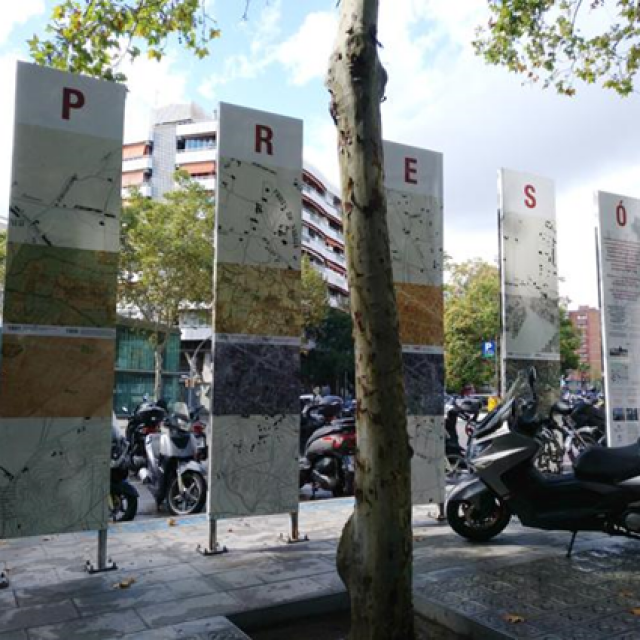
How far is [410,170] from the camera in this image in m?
6.64

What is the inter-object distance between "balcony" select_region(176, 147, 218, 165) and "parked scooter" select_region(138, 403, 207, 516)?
1839 inches

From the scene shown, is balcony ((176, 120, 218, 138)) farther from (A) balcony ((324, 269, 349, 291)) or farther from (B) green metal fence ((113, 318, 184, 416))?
(B) green metal fence ((113, 318, 184, 416))

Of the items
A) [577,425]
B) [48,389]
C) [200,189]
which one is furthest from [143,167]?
[48,389]

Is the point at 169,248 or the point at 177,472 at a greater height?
the point at 169,248

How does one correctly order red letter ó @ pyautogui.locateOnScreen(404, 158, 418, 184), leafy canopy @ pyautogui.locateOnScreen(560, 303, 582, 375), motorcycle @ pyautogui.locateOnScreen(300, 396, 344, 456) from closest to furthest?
red letter ó @ pyautogui.locateOnScreen(404, 158, 418, 184)
motorcycle @ pyautogui.locateOnScreen(300, 396, 344, 456)
leafy canopy @ pyautogui.locateOnScreen(560, 303, 582, 375)

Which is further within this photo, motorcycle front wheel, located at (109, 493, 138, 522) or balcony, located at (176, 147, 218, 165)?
balcony, located at (176, 147, 218, 165)

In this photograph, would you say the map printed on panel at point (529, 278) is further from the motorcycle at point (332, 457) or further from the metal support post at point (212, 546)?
the metal support post at point (212, 546)

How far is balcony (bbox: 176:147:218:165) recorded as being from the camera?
52.0 meters

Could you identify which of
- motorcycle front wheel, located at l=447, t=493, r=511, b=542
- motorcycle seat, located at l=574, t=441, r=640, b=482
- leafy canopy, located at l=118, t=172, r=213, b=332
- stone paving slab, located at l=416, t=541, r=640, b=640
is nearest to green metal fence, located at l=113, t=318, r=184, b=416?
leafy canopy, located at l=118, t=172, r=213, b=332

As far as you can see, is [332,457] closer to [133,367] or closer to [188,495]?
[188,495]

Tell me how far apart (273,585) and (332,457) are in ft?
12.7

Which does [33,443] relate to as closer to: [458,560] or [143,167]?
[458,560]

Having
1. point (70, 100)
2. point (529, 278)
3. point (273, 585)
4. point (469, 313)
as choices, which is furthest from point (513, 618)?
point (469, 313)

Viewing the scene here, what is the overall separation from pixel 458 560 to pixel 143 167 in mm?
50958
